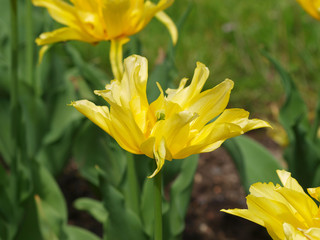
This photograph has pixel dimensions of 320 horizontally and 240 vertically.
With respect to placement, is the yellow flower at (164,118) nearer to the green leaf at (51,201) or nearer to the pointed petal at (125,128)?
the pointed petal at (125,128)

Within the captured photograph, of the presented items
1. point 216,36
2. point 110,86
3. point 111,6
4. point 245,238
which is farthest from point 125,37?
point 216,36

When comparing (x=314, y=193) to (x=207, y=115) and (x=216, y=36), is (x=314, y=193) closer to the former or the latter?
(x=207, y=115)

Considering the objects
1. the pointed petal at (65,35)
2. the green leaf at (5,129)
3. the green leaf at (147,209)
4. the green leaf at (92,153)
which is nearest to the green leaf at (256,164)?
the green leaf at (147,209)

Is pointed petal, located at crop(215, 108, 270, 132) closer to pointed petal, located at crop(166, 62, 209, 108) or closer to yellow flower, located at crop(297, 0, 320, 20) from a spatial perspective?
pointed petal, located at crop(166, 62, 209, 108)

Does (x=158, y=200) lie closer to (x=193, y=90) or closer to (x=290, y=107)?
(x=193, y=90)

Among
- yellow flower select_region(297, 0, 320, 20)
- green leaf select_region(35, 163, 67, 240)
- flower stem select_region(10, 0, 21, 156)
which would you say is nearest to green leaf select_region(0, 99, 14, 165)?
green leaf select_region(35, 163, 67, 240)

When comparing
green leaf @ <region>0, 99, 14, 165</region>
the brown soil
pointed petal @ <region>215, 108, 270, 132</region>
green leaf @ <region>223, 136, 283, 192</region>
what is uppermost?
pointed petal @ <region>215, 108, 270, 132</region>

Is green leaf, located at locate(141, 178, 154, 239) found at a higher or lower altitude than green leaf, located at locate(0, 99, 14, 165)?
higher

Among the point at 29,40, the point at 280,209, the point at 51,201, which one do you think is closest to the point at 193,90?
the point at 280,209
